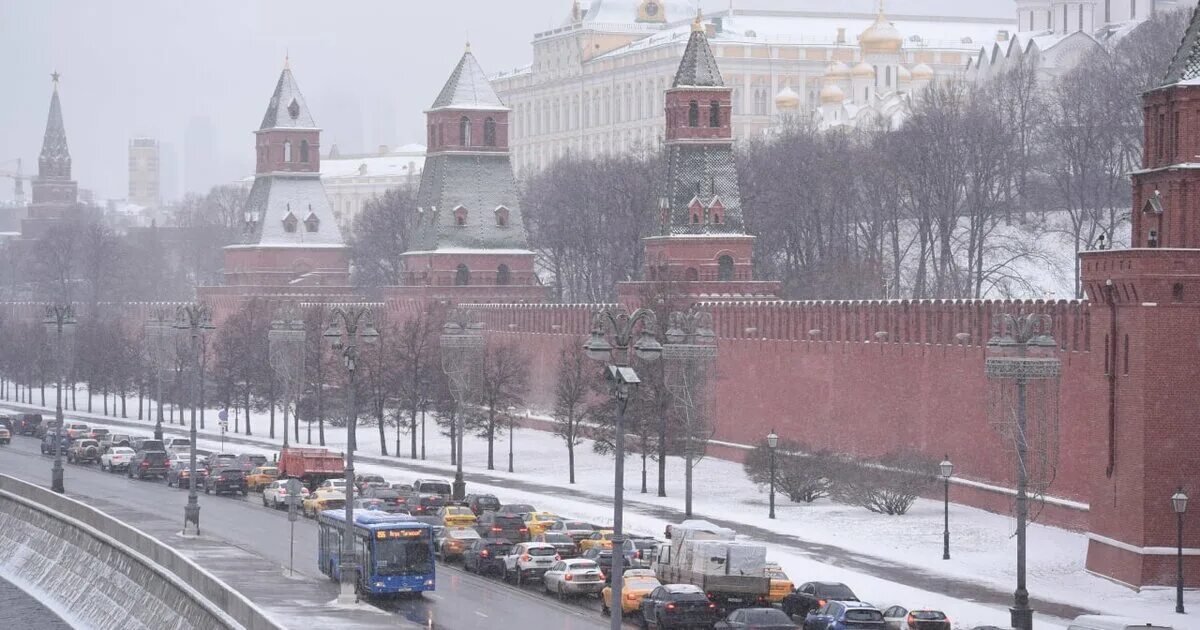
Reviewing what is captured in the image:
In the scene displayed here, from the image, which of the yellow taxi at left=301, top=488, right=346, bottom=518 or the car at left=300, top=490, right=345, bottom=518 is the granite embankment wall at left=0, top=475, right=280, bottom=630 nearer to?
the car at left=300, top=490, right=345, bottom=518

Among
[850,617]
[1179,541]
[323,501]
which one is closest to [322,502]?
[323,501]

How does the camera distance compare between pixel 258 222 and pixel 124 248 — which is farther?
pixel 124 248

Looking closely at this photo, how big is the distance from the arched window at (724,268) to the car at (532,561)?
35.6m

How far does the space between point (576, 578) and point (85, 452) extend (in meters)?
38.3

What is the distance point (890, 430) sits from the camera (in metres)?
61.2

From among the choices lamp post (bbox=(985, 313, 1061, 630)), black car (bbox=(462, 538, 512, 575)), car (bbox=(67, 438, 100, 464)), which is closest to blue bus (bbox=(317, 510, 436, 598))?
black car (bbox=(462, 538, 512, 575))

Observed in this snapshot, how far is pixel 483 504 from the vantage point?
55.7 metres

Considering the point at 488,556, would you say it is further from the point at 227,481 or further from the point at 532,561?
the point at 227,481

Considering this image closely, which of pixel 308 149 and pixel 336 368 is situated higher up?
pixel 308 149

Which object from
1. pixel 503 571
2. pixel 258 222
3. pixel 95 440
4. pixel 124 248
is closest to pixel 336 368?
pixel 95 440

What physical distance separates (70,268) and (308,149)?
58.8 meters

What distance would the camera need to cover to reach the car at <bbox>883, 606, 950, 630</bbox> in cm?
3688

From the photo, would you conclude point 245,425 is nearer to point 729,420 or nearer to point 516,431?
point 516,431

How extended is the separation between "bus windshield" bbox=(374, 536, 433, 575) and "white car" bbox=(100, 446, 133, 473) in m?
32.3
